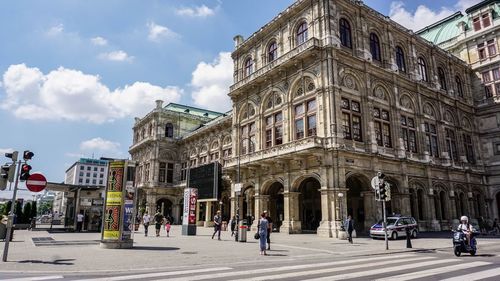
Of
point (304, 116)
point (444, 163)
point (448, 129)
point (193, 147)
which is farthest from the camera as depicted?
point (193, 147)

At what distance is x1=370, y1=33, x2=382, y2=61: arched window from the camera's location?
106ft

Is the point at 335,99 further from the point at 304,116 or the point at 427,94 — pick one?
the point at 427,94

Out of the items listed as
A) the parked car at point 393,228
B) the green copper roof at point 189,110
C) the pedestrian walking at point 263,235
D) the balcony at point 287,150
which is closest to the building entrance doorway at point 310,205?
the balcony at point 287,150

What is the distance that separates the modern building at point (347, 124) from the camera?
2686 centimetres

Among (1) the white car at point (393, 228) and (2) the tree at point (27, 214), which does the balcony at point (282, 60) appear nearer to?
(1) the white car at point (393, 228)

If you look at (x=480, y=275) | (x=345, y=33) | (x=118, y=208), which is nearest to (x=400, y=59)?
(x=345, y=33)

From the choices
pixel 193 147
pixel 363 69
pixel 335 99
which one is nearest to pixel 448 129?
pixel 363 69

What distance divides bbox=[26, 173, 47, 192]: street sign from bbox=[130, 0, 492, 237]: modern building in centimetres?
1253

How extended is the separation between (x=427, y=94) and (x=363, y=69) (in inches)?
435

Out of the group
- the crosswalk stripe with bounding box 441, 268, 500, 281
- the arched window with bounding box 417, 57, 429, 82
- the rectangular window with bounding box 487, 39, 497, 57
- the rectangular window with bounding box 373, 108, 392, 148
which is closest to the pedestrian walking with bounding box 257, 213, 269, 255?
the crosswalk stripe with bounding box 441, 268, 500, 281

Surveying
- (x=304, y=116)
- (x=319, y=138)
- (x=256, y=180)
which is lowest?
(x=256, y=180)

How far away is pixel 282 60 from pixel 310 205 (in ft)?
49.7

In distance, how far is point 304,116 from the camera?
28812 millimetres

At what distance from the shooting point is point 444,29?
159 feet
